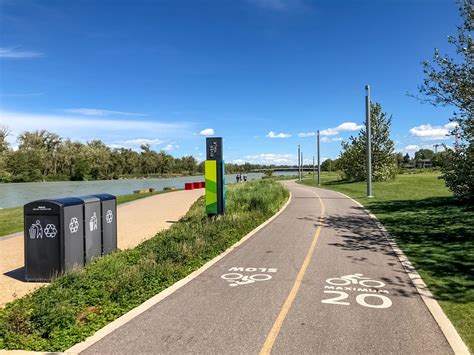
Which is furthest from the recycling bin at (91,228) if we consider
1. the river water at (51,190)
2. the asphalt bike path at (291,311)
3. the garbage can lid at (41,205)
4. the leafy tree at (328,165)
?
the leafy tree at (328,165)

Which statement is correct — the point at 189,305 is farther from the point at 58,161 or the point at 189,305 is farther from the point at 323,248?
the point at 58,161

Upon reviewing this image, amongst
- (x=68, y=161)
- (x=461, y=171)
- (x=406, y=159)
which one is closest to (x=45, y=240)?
(x=461, y=171)

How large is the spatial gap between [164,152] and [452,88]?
367ft

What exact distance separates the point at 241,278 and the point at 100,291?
2578 mm

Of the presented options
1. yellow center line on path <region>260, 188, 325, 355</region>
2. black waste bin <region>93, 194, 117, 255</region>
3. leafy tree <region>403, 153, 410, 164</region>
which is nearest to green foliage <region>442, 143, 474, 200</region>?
yellow center line on path <region>260, 188, 325, 355</region>

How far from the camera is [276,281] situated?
755 centimetres

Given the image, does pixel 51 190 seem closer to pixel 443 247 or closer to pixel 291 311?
pixel 443 247

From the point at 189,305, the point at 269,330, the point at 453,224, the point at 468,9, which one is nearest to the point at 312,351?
the point at 269,330

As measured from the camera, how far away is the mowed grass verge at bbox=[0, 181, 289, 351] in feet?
16.5

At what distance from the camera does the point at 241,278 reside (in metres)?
7.83

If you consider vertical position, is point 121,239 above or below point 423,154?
below

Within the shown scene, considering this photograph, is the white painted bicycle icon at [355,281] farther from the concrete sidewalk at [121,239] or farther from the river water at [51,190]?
the river water at [51,190]

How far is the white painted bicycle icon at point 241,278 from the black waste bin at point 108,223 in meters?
3.35

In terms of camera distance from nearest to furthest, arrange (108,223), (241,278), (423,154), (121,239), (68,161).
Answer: (241,278), (108,223), (121,239), (68,161), (423,154)
